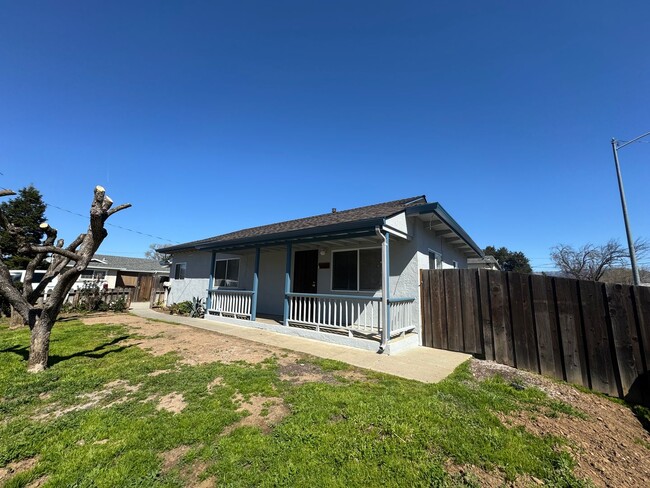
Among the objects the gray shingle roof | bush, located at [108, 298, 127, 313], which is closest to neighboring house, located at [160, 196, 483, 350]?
bush, located at [108, 298, 127, 313]

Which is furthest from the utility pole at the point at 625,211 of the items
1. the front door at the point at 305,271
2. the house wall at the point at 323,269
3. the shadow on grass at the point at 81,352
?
the shadow on grass at the point at 81,352

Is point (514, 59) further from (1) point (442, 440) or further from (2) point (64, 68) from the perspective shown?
(2) point (64, 68)

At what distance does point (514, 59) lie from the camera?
313 inches

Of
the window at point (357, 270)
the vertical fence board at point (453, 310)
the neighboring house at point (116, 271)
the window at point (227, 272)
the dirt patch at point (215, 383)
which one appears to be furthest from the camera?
the neighboring house at point (116, 271)

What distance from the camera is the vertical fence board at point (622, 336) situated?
4.35m

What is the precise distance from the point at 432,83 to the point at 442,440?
10.2 meters

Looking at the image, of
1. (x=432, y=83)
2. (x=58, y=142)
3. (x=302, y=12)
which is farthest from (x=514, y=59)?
(x=58, y=142)

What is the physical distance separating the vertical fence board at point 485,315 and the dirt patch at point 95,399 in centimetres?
675

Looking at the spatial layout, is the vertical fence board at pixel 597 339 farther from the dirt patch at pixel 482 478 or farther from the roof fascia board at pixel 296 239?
→ the roof fascia board at pixel 296 239

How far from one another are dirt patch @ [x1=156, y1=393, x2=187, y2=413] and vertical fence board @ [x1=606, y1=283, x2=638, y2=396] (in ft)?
22.0

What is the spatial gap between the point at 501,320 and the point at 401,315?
2194 millimetres

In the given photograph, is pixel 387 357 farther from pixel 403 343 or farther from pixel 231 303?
pixel 231 303

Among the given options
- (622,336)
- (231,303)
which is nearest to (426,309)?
(622,336)

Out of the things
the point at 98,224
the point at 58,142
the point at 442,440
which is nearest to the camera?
the point at 442,440
